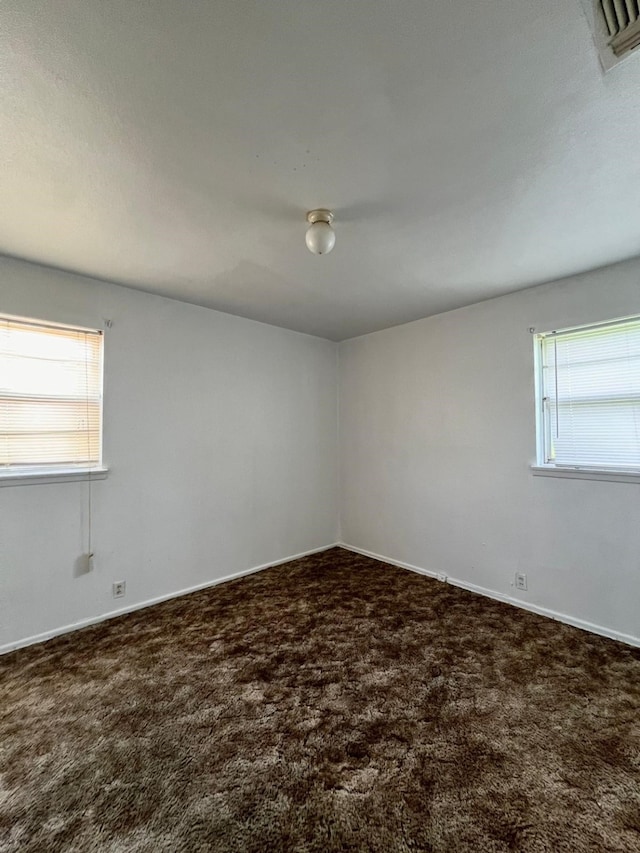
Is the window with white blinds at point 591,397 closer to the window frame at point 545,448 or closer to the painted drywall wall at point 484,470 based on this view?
the window frame at point 545,448

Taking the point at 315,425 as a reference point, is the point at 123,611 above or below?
below

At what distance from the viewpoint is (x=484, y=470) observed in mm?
3180

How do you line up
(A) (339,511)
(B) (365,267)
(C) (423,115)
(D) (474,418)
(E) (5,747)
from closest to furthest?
1. (C) (423,115)
2. (E) (5,747)
3. (B) (365,267)
4. (D) (474,418)
5. (A) (339,511)

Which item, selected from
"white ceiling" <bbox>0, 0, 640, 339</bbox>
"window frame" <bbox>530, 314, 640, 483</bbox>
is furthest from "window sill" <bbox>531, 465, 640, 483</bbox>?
"white ceiling" <bbox>0, 0, 640, 339</bbox>

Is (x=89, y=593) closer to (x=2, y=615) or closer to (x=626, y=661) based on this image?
(x=2, y=615)

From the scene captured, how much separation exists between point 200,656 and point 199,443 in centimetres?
167

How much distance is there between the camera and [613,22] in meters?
0.97

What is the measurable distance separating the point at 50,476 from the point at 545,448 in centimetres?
367

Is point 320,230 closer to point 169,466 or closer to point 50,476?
point 169,466

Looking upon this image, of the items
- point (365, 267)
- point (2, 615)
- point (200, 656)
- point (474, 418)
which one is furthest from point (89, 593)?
point (474, 418)

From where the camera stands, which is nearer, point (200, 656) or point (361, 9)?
point (361, 9)

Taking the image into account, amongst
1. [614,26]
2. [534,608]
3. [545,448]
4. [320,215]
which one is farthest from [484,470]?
[614,26]

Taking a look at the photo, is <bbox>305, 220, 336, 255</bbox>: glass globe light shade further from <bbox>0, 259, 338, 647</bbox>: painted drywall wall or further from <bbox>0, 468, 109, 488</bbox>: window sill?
<bbox>0, 468, 109, 488</bbox>: window sill

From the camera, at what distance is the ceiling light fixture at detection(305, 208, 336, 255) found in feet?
6.00
